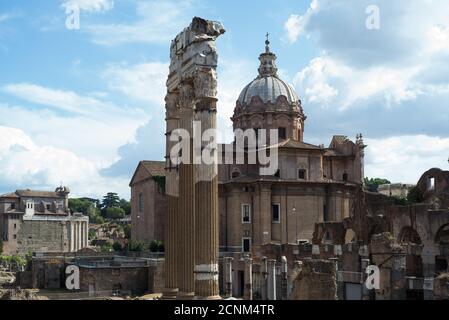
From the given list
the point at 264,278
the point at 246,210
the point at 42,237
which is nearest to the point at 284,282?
the point at 264,278

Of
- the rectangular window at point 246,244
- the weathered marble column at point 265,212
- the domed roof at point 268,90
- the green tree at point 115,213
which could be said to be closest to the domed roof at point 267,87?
the domed roof at point 268,90

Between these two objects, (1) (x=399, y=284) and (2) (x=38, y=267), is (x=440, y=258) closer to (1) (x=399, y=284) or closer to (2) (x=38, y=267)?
(1) (x=399, y=284)

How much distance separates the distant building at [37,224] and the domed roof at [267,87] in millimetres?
39940

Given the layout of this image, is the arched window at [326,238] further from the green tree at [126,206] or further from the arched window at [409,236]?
the green tree at [126,206]

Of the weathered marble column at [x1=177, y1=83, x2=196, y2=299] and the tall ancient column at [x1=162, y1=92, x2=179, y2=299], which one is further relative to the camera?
the tall ancient column at [x1=162, y1=92, x2=179, y2=299]

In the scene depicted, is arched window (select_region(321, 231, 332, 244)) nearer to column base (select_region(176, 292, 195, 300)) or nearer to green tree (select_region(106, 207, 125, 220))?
column base (select_region(176, 292, 195, 300))

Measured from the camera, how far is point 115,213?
132 metres

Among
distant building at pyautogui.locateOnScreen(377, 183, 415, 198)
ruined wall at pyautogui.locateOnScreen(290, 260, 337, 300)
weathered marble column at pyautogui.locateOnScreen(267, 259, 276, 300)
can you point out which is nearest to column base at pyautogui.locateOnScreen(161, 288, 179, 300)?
ruined wall at pyautogui.locateOnScreen(290, 260, 337, 300)

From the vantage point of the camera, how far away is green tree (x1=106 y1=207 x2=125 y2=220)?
132m

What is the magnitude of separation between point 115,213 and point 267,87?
295ft

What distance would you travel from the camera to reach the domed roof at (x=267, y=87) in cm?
4756

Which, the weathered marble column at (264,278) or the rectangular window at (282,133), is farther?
the rectangular window at (282,133)

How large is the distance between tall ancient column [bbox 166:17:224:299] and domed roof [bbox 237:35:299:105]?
3056cm
